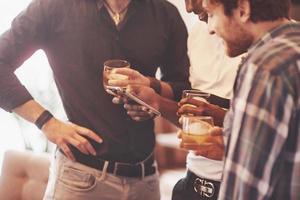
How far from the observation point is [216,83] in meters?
1.58

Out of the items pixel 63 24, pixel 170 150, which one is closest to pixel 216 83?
pixel 63 24

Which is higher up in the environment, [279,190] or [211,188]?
[279,190]

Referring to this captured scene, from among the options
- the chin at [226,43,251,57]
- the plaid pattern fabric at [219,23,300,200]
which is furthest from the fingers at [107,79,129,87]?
the plaid pattern fabric at [219,23,300,200]

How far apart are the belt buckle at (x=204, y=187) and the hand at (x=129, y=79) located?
0.38 metres

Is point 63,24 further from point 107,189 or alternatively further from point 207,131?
point 207,131

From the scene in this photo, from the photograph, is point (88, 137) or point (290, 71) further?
point (88, 137)

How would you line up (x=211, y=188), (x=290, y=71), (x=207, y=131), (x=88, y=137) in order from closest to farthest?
(x=290, y=71) < (x=207, y=131) < (x=211, y=188) < (x=88, y=137)

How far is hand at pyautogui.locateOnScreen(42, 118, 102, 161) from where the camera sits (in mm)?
1613

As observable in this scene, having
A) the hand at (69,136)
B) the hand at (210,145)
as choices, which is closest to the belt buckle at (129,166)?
the hand at (69,136)

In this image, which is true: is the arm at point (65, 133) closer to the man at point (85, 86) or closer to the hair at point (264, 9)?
the man at point (85, 86)

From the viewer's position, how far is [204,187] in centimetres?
155

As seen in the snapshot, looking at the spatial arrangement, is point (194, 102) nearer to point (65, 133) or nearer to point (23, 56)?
point (65, 133)

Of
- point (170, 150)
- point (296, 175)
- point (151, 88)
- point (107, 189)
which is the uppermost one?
point (296, 175)

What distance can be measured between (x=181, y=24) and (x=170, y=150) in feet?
4.32
